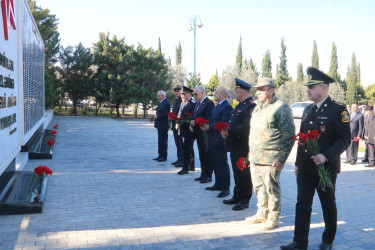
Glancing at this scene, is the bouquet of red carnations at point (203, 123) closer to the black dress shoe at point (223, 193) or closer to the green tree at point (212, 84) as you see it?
the black dress shoe at point (223, 193)

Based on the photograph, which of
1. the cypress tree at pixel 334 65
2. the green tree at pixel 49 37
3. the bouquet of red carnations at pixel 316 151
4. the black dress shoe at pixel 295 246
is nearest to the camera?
the bouquet of red carnations at pixel 316 151

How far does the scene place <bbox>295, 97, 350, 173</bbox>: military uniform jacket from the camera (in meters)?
3.30

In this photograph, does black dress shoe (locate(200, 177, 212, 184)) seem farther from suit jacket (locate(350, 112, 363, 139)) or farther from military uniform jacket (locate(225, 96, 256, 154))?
suit jacket (locate(350, 112, 363, 139))

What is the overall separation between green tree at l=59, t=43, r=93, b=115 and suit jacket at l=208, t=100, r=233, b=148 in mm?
26801

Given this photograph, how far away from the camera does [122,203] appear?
530 cm

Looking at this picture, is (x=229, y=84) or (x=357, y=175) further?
(x=229, y=84)

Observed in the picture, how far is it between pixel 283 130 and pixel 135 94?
27.2 m

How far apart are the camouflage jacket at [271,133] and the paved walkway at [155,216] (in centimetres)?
101

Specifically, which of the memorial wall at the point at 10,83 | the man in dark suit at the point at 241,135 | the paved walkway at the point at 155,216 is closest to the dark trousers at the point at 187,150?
the paved walkway at the point at 155,216

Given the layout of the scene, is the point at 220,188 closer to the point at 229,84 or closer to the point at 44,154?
the point at 44,154

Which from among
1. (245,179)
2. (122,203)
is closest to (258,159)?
(245,179)

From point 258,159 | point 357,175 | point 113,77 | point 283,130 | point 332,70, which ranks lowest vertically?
point 357,175

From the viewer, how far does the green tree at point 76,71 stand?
3064cm

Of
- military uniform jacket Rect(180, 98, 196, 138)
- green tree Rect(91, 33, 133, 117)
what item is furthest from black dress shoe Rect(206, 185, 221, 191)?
green tree Rect(91, 33, 133, 117)
